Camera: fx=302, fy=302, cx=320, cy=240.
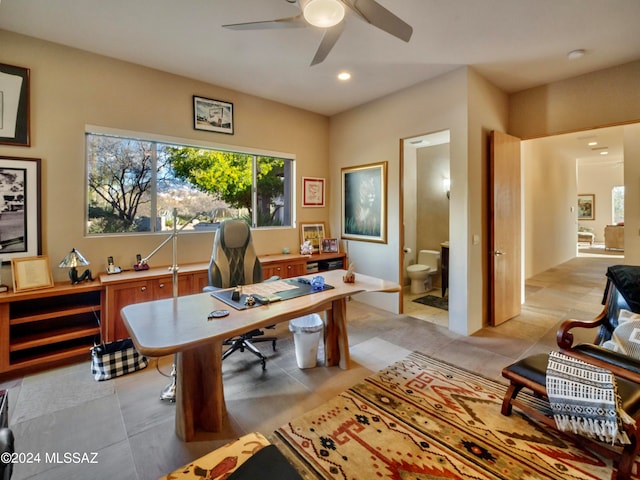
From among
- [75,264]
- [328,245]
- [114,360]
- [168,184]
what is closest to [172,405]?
[114,360]

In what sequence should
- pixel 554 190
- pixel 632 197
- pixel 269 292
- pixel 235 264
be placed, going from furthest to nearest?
pixel 554 190 < pixel 632 197 < pixel 235 264 < pixel 269 292

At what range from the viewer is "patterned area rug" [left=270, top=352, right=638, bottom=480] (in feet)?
5.36

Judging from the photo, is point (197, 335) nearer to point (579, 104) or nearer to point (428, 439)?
point (428, 439)

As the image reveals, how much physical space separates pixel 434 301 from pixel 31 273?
480 cm

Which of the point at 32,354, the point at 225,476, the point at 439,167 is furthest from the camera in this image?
the point at 439,167

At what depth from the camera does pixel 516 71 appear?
3420 mm

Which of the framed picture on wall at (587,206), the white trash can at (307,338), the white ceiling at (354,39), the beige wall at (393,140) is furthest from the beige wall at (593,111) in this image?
the framed picture on wall at (587,206)

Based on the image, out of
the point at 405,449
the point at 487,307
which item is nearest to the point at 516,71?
the point at 487,307

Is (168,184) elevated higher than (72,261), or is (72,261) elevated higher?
(168,184)

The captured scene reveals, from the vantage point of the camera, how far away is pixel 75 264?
2.61 m

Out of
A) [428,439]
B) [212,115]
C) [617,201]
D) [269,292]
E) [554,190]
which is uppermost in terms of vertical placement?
[212,115]

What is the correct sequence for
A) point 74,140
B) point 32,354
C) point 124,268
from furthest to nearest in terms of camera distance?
1. point 124,268
2. point 74,140
3. point 32,354

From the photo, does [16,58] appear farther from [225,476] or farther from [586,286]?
[586,286]

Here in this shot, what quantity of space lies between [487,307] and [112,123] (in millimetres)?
4753
